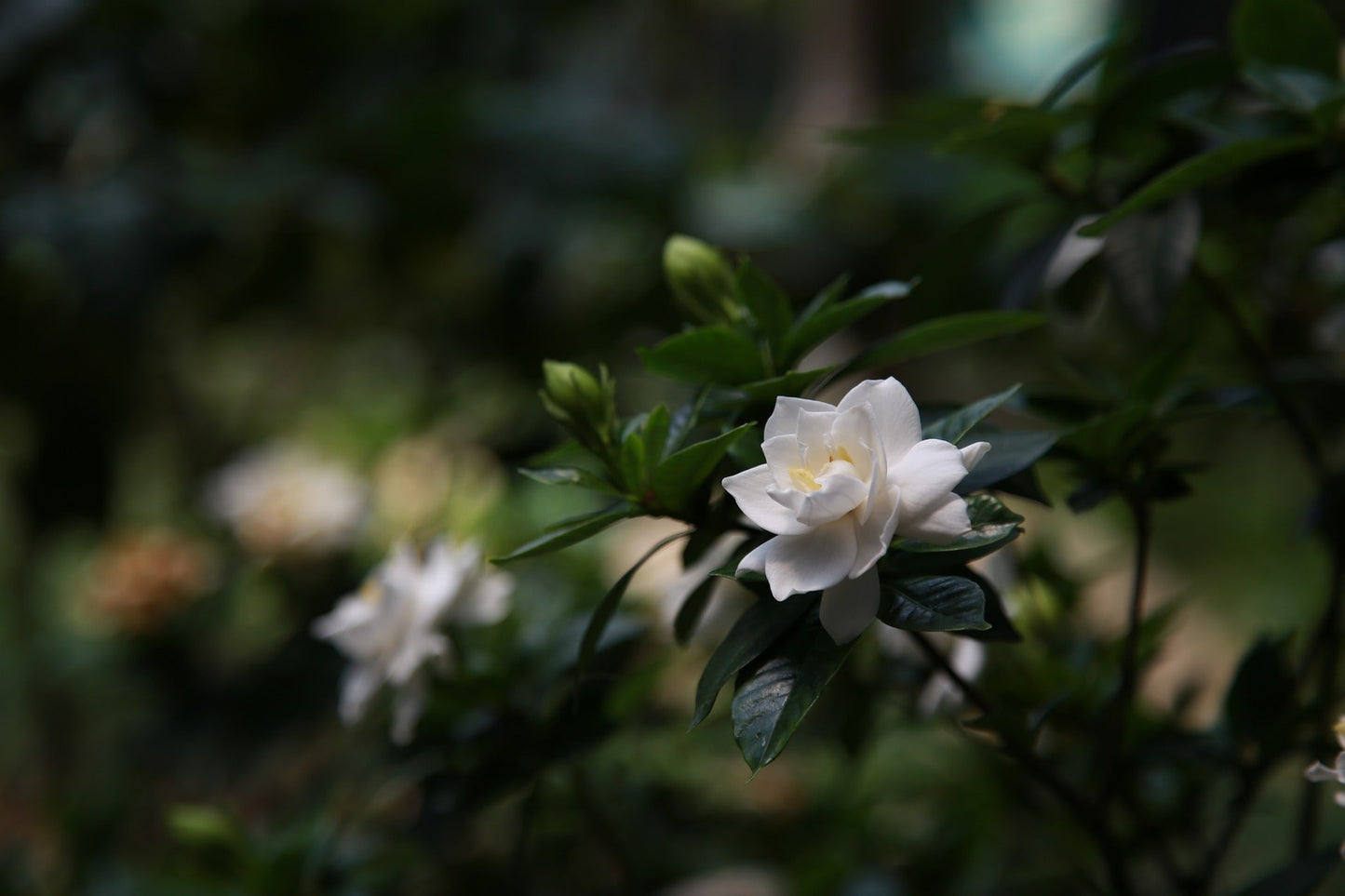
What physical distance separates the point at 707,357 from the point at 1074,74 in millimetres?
243

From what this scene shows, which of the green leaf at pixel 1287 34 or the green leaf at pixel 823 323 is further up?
the green leaf at pixel 1287 34

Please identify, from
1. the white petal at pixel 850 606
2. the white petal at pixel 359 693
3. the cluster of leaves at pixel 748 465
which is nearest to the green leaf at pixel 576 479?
the cluster of leaves at pixel 748 465

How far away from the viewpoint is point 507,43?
5.76 ft

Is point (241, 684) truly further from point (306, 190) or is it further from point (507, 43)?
point (507, 43)

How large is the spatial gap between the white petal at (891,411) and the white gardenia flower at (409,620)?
0.92 ft

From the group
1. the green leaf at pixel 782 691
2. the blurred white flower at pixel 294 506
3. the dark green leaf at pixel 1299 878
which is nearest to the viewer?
the green leaf at pixel 782 691

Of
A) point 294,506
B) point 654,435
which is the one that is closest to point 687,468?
point 654,435

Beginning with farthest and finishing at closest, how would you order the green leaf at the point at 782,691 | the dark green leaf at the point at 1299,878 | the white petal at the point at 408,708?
1. the white petal at the point at 408,708
2. the dark green leaf at the point at 1299,878
3. the green leaf at the point at 782,691

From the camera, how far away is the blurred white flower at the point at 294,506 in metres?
0.99

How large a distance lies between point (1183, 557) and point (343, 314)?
7.60 feet

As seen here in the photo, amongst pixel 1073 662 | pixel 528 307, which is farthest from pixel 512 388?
pixel 1073 662

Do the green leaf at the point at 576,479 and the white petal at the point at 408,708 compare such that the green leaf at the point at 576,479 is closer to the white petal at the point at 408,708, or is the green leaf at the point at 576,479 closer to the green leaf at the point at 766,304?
the green leaf at the point at 766,304

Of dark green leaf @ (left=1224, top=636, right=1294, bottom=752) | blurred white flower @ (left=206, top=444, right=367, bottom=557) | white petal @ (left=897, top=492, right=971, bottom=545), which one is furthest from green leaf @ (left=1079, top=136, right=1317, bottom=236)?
blurred white flower @ (left=206, top=444, right=367, bottom=557)

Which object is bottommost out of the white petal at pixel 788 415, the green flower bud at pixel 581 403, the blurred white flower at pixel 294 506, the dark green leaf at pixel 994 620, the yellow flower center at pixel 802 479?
the blurred white flower at pixel 294 506
